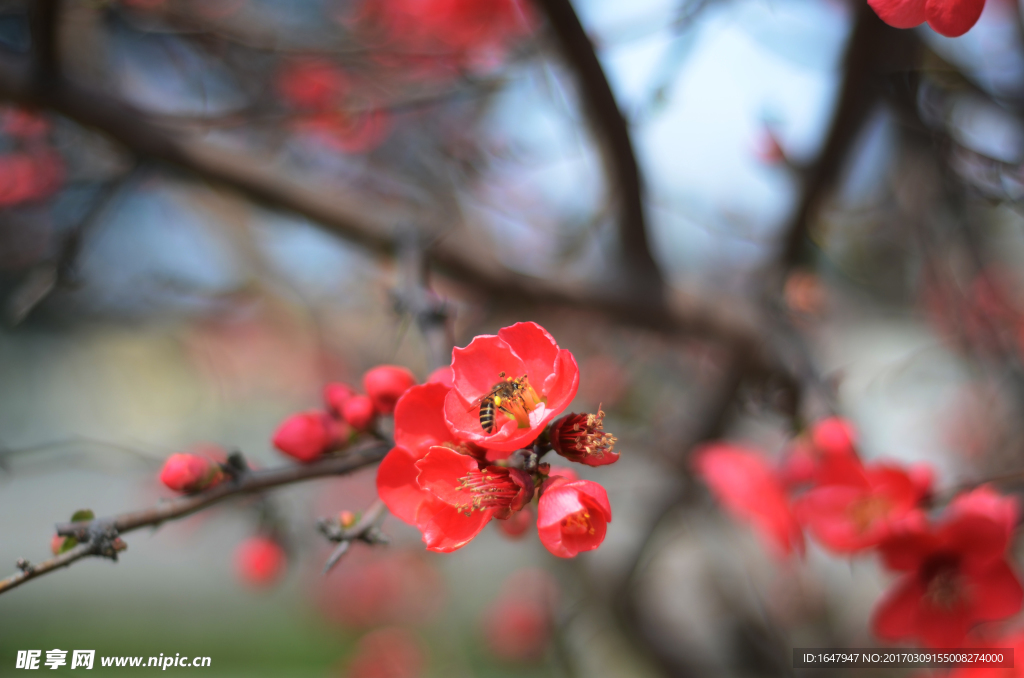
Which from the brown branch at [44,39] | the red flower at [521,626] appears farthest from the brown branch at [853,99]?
the red flower at [521,626]

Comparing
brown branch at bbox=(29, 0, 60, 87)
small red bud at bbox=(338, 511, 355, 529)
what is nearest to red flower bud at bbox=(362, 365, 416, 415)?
small red bud at bbox=(338, 511, 355, 529)

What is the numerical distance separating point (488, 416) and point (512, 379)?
0.05 meters

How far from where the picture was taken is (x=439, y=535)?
497 mm

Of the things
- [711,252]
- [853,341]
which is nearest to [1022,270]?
[853,341]

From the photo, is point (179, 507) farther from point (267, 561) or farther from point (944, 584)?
point (944, 584)

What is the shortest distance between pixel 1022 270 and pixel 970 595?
10.1ft

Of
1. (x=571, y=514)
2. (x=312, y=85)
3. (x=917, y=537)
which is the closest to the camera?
(x=571, y=514)

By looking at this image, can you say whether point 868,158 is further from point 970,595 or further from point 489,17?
point 970,595

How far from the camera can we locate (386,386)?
1.96 ft

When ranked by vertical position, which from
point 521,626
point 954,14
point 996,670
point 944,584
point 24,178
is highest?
point 24,178

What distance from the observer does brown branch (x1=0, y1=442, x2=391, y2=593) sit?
468mm

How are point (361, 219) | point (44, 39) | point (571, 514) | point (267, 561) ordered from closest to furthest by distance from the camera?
point (571, 514), point (44, 39), point (267, 561), point (361, 219)

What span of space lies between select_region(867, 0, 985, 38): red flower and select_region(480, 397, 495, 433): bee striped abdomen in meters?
0.45

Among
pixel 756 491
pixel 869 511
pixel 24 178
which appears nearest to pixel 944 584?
pixel 869 511
